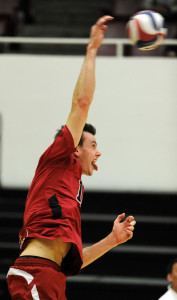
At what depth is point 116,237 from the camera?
12.9 ft

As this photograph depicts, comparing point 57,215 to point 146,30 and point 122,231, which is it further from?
point 146,30

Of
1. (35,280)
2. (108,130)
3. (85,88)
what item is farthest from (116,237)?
(108,130)

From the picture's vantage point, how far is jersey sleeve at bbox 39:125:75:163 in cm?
360

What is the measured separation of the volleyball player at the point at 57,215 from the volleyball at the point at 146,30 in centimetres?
51

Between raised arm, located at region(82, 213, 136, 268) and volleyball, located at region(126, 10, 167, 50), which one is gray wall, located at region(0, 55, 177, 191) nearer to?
volleyball, located at region(126, 10, 167, 50)

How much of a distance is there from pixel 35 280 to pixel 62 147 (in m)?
0.73

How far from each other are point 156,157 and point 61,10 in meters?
3.64

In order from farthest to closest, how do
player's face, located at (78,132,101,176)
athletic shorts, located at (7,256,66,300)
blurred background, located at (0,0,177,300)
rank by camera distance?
1. blurred background, located at (0,0,177,300)
2. player's face, located at (78,132,101,176)
3. athletic shorts, located at (7,256,66,300)

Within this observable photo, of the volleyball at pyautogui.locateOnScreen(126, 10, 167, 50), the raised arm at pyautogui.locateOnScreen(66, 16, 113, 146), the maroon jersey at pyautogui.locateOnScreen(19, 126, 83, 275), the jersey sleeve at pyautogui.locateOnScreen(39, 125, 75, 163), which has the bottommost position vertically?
the maroon jersey at pyautogui.locateOnScreen(19, 126, 83, 275)

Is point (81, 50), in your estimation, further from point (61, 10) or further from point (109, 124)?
point (109, 124)

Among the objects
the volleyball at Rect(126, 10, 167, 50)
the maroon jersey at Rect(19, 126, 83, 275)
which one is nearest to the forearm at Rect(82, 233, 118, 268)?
the maroon jersey at Rect(19, 126, 83, 275)

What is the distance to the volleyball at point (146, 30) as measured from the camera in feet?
13.2

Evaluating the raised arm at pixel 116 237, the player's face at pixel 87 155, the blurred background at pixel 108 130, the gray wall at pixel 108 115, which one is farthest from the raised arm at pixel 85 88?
the gray wall at pixel 108 115

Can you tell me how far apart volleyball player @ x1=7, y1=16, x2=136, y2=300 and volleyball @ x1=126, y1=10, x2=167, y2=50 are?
0.51 meters
